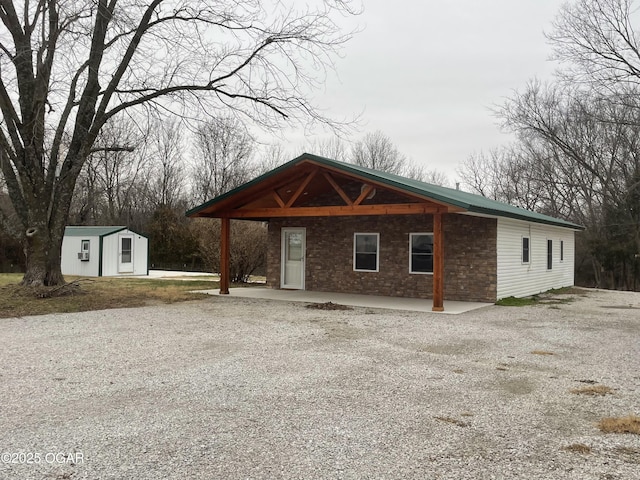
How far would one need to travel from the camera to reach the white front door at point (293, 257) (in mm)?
16156

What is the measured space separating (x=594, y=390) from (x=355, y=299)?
8723 millimetres

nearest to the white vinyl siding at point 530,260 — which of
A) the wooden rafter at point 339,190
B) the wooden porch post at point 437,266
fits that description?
the wooden porch post at point 437,266

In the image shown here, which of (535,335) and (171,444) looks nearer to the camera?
(171,444)

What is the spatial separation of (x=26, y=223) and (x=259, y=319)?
301 inches

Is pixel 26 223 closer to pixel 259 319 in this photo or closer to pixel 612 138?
pixel 259 319

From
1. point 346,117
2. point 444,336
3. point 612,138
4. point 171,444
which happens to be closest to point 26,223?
point 346,117

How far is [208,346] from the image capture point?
7199 millimetres

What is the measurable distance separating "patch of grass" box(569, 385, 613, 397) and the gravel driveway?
103mm

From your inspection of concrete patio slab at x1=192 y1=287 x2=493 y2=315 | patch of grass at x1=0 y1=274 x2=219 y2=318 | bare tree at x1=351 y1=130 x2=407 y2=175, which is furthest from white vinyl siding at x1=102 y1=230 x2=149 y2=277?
bare tree at x1=351 y1=130 x2=407 y2=175

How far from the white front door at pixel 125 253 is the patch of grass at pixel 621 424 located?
73.9ft

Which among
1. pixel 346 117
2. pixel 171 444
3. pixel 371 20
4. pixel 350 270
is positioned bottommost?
pixel 171 444

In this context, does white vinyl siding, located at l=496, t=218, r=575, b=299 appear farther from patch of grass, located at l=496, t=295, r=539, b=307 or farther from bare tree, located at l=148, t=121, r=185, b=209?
bare tree, located at l=148, t=121, r=185, b=209

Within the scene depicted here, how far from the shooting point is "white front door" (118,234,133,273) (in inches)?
928

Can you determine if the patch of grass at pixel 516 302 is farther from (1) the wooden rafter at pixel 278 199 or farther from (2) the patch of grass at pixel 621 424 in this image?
(2) the patch of grass at pixel 621 424
